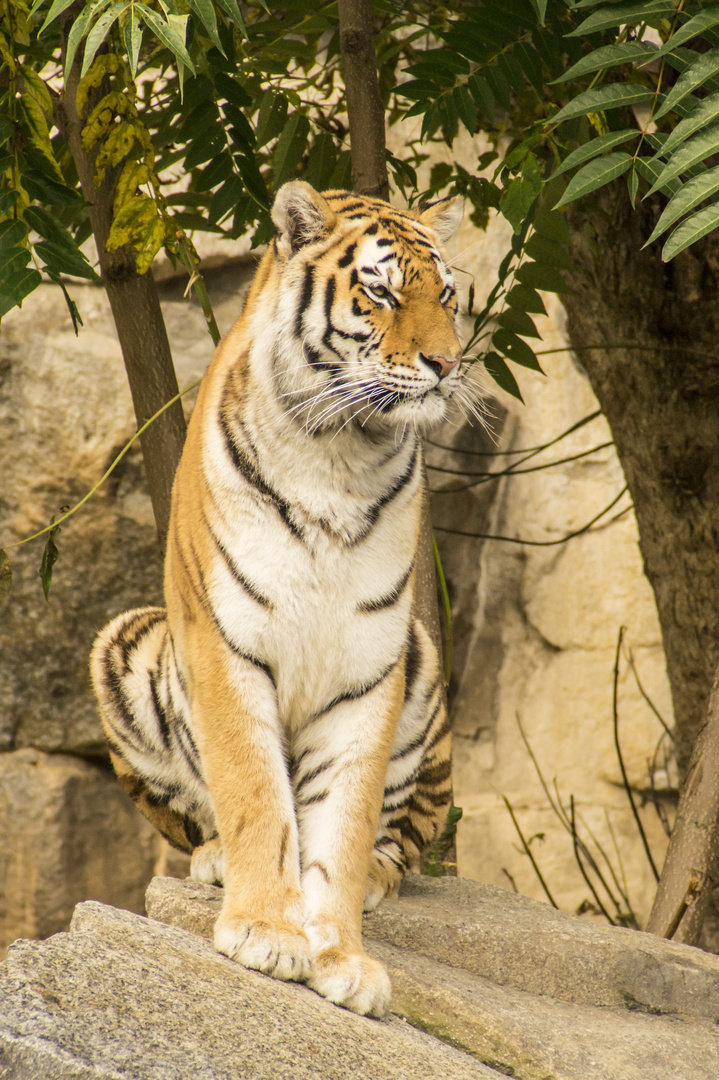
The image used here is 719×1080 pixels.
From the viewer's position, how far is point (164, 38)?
5.94ft

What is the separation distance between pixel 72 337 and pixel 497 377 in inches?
121

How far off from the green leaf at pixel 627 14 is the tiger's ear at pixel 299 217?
0.60 meters

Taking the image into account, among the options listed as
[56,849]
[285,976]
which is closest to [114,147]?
[285,976]

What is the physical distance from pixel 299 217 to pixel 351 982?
1536mm

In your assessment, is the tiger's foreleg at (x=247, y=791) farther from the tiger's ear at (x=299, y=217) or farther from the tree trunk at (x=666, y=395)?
the tree trunk at (x=666, y=395)

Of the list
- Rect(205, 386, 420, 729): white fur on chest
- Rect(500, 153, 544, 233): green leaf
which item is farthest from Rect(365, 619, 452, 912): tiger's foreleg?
Rect(500, 153, 544, 233): green leaf

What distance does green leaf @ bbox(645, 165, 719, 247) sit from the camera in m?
1.73

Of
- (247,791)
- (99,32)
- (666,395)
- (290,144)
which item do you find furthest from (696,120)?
(666,395)

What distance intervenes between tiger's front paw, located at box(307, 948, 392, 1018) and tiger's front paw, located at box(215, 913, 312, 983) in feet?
0.09

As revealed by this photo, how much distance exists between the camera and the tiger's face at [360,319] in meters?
2.17

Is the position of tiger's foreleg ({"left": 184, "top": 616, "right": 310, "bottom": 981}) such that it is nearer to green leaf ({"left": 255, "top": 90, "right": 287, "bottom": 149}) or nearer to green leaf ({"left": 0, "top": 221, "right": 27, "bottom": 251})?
green leaf ({"left": 0, "top": 221, "right": 27, "bottom": 251})

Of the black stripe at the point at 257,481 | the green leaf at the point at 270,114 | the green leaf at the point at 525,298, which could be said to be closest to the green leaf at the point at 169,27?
the black stripe at the point at 257,481

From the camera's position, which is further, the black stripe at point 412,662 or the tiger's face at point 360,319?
the black stripe at point 412,662

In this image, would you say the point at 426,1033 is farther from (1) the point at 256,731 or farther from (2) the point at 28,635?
(2) the point at 28,635
